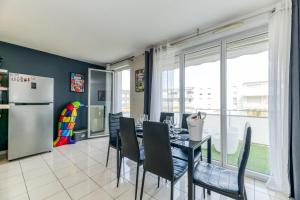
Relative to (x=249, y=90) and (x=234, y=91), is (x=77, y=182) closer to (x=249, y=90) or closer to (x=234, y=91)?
(x=234, y=91)

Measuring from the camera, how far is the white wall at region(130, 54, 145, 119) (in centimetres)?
386

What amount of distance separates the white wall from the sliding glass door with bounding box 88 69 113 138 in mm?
1188

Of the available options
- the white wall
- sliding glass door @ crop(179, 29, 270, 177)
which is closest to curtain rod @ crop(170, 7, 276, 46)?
sliding glass door @ crop(179, 29, 270, 177)

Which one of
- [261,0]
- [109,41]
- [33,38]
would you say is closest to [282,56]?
[261,0]

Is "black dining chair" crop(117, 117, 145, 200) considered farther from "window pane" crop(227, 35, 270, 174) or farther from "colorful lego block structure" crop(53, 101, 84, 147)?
"colorful lego block structure" crop(53, 101, 84, 147)

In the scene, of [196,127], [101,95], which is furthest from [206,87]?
[101,95]

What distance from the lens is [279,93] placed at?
1874mm

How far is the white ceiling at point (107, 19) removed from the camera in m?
1.93

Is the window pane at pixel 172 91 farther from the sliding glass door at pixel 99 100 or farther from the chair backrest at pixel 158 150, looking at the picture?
the sliding glass door at pixel 99 100

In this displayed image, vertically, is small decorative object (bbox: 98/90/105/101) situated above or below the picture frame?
below

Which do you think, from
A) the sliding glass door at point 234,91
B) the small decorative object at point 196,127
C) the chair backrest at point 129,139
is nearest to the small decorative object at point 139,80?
the sliding glass door at point 234,91

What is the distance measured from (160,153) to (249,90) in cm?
194

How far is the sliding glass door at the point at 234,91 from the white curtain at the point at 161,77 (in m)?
0.46

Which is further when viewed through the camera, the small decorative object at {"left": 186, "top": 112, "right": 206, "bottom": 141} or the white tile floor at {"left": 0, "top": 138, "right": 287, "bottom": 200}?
the white tile floor at {"left": 0, "top": 138, "right": 287, "bottom": 200}
